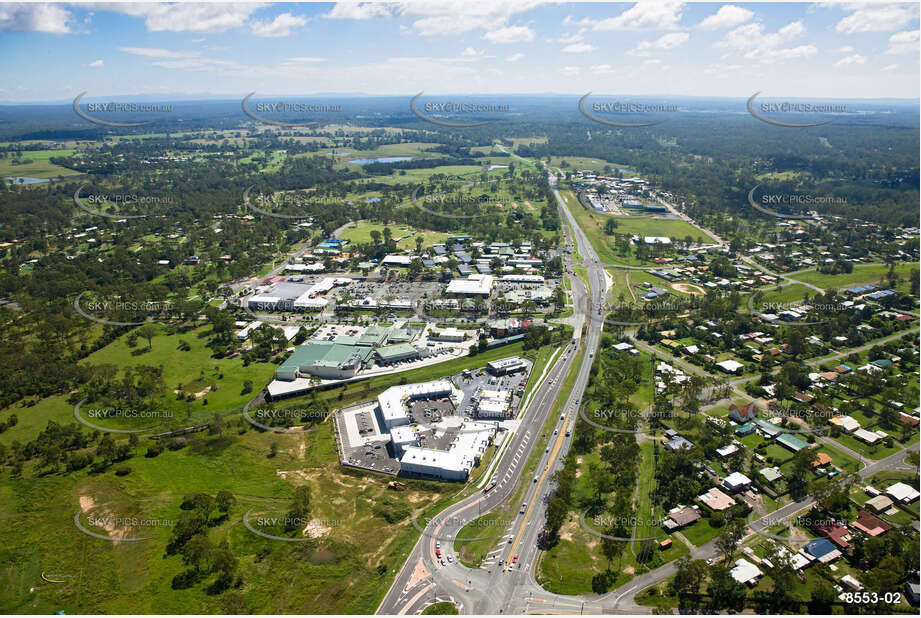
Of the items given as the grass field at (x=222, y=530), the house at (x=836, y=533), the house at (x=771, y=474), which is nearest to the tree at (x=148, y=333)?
the grass field at (x=222, y=530)

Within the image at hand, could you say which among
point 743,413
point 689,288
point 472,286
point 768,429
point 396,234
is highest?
point 396,234

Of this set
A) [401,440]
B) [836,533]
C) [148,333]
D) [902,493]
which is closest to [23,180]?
[148,333]

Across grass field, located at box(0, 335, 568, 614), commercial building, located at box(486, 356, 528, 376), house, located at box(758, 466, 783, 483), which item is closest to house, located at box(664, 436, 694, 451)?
house, located at box(758, 466, 783, 483)

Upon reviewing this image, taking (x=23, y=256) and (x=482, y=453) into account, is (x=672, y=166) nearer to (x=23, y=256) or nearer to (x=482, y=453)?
(x=482, y=453)

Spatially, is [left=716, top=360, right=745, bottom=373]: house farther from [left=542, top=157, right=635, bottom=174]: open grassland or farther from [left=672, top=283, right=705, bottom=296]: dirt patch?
[left=542, top=157, right=635, bottom=174]: open grassland

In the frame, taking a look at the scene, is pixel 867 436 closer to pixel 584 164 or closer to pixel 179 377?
pixel 179 377
